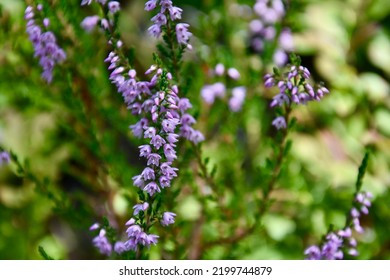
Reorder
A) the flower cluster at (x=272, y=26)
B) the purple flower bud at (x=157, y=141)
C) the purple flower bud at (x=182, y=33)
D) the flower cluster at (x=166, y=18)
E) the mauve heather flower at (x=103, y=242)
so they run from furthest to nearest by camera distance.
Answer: the flower cluster at (x=272, y=26) < the mauve heather flower at (x=103, y=242) < the purple flower bud at (x=182, y=33) < the flower cluster at (x=166, y=18) < the purple flower bud at (x=157, y=141)

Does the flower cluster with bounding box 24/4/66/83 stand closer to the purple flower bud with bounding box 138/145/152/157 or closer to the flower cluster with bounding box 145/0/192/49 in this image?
the flower cluster with bounding box 145/0/192/49

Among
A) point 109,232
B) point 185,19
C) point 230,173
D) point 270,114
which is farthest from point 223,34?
point 109,232

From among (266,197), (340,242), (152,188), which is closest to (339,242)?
(340,242)

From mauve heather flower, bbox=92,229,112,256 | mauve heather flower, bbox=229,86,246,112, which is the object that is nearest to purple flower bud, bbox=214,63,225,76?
mauve heather flower, bbox=229,86,246,112

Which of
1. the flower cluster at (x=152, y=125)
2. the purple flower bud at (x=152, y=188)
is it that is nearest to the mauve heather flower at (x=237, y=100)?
the flower cluster at (x=152, y=125)

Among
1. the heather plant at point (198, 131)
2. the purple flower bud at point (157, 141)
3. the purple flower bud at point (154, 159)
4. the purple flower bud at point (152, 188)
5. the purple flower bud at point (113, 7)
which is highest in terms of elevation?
the purple flower bud at point (113, 7)

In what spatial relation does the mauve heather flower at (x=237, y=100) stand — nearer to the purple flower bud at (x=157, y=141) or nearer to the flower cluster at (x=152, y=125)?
the flower cluster at (x=152, y=125)
